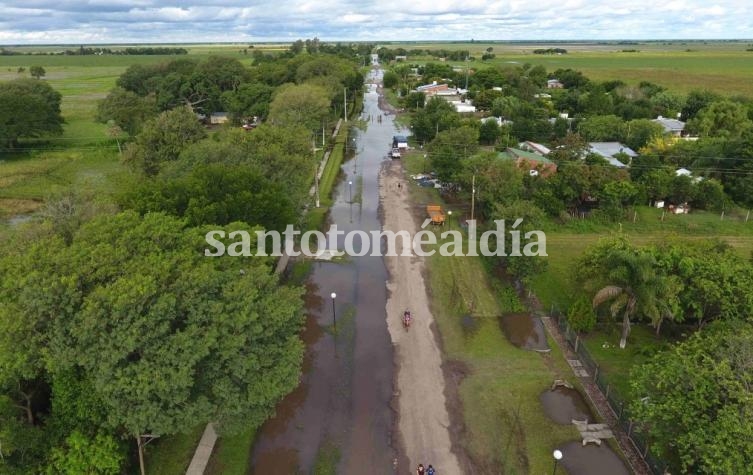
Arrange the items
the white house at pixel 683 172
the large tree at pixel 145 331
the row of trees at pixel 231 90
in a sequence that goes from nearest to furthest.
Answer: the large tree at pixel 145 331, the white house at pixel 683 172, the row of trees at pixel 231 90

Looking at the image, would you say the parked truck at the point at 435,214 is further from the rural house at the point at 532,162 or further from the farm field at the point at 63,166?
the farm field at the point at 63,166

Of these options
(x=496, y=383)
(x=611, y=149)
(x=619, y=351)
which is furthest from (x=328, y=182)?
(x=619, y=351)

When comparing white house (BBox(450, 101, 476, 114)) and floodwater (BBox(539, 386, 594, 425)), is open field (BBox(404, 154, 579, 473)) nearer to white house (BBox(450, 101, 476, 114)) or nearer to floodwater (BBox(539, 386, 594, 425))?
floodwater (BBox(539, 386, 594, 425))

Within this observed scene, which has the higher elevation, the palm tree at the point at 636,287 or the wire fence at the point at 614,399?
the palm tree at the point at 636,287

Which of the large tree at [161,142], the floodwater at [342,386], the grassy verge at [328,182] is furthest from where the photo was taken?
the large tree at [161,142]

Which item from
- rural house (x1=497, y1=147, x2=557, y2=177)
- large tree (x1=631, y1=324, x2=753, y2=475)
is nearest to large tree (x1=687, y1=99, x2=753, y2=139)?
rural house (x1=497, y1=147, x2=557, y2=177)

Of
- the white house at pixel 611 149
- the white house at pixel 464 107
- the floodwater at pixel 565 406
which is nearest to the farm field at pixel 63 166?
the floodwater at pixel 565 406

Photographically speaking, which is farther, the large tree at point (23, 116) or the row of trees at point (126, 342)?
the large tree at point (23, 116)

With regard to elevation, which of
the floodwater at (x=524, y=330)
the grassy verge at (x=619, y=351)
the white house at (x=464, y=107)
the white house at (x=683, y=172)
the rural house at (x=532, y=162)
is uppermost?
the white house at (x=464, y=107)
